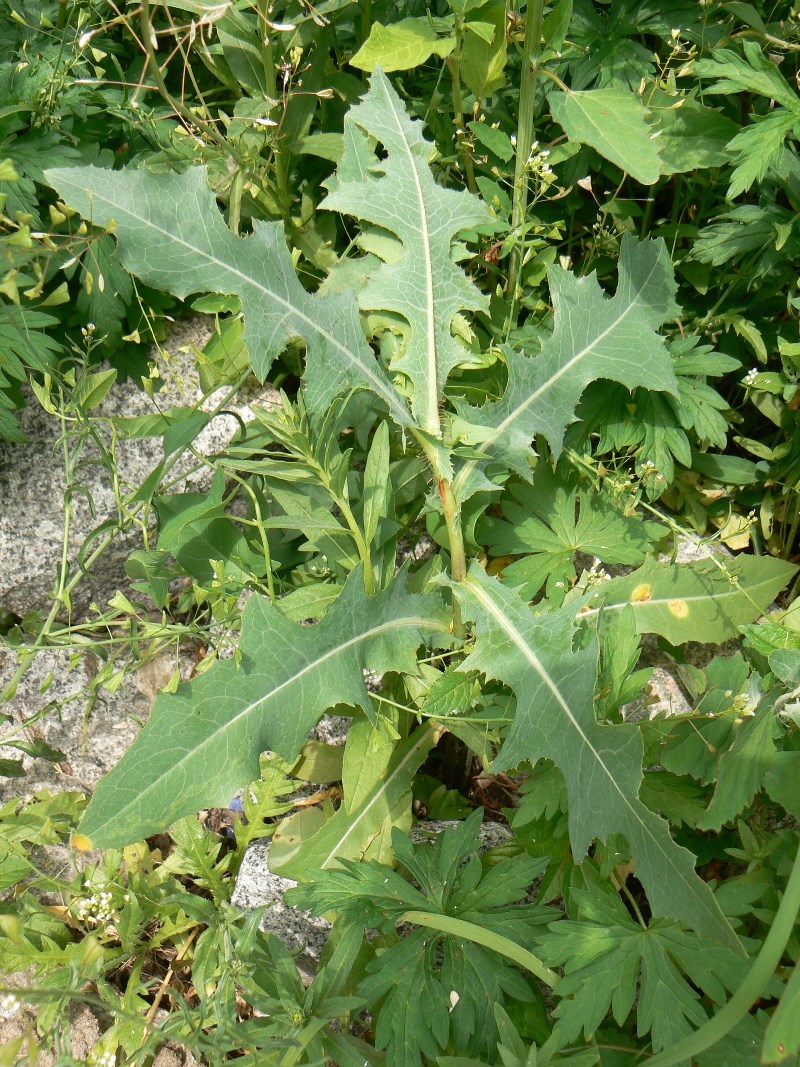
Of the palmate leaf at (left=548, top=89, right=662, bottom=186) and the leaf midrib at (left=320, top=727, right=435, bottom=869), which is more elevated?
the palmate leaf at (left=548, top=89, right=662, bottom=186)

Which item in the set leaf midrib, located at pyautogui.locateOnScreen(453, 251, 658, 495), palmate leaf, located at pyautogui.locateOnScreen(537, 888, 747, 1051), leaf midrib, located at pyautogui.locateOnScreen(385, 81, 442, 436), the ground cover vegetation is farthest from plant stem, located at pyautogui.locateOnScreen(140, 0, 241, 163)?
palmate leaf, located at pyautogui.locateOnScreen(537, 888, 747, 1051)

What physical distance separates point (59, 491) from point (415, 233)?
1.31 m

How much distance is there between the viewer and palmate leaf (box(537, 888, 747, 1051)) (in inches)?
63.2

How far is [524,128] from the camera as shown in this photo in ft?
7.50

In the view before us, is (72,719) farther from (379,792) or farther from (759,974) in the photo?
(759,974)

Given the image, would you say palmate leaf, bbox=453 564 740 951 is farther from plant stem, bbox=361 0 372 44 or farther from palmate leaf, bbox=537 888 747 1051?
plant stem, bbox=361 0 372 44

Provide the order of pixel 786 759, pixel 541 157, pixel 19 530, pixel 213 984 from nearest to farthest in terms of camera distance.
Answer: pixel 786 759
pixel 213 984
pixel 541 157
pixel 19 530

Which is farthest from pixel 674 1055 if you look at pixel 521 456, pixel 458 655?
pixel 521 456

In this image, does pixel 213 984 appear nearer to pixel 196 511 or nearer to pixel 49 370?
pixel 196 511

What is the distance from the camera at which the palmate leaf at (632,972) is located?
5.27 feet

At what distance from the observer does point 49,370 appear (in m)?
2.22

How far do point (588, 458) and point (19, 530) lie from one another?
1682 millimetres

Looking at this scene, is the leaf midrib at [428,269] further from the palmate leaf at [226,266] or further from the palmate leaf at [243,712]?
the palmate leaf at [243,712]

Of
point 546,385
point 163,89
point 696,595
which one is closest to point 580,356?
point 546,385
